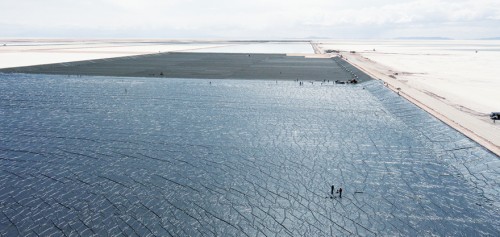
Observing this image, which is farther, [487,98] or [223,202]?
[487,98]

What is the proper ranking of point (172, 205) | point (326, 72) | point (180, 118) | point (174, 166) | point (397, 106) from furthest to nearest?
1. point (326, 72)
2. point (397, 106)
3. point (180, 118)
4. point (174, 166)
5. point (172, 205)

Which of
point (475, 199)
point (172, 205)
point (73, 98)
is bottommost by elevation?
point (475, 199)

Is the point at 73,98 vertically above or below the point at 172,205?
above

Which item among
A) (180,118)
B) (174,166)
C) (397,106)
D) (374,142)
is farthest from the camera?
(397,106)

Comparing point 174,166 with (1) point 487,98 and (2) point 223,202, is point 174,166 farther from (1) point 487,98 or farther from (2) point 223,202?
(1) point 487,98

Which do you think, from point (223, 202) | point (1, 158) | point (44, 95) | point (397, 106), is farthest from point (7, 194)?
point (397, 106)

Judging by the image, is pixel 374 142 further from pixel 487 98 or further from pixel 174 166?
pixel 487 98

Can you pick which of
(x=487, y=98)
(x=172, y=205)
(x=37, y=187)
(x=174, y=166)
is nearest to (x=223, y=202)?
(x=172, y=205)

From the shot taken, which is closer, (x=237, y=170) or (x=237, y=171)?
(x=237, y=171)
